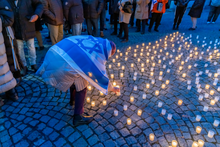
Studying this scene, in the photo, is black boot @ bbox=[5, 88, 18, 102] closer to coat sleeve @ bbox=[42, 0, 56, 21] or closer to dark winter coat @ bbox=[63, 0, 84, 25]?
coat sleeve @ bbox=[42, 0, 56, 21]

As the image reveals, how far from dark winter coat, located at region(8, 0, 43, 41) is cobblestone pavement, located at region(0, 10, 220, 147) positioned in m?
1.21

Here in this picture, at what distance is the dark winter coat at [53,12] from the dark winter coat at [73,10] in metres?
0.60

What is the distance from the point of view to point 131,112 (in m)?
3.57

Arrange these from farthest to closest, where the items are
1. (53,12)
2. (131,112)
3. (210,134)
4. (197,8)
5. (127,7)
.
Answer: (197,8), (127,7), (53,12), (131,112), (210,134)

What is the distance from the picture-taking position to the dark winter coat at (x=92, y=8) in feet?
23.2

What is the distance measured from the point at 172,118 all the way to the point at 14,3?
458 centimetres

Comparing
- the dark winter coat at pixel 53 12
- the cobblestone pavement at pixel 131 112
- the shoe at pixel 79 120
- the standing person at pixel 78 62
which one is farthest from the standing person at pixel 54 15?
the shoe at pixel 79 120

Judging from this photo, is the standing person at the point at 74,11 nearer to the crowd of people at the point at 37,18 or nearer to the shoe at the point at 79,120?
the crowd of people at the point at 37,18

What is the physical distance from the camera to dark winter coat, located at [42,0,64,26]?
16.8 ft

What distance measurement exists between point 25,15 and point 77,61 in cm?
283

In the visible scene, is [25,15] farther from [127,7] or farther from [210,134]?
[210,134]

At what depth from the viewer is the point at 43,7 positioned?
15.5ft

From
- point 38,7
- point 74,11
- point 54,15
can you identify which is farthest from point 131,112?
point 74,11

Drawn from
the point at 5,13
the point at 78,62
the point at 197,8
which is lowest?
the point at 78,62
